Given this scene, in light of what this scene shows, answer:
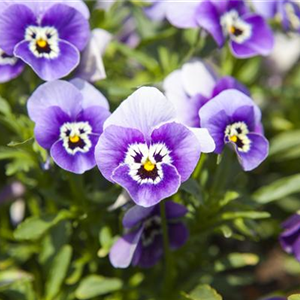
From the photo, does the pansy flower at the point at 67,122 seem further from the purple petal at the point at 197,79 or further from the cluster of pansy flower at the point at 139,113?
the purple petal at the point at 197,79

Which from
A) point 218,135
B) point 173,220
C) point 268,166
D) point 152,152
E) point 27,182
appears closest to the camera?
point 152,152

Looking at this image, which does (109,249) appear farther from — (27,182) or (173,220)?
(27,182)

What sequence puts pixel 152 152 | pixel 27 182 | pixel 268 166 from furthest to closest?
pixel 268 166
pixel 27 182
pixel 152 152

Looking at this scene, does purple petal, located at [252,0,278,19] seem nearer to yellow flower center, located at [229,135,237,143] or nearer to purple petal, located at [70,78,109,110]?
yellow flower center, located at [229,135,237,143]

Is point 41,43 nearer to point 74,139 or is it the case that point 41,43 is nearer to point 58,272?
point 74,139

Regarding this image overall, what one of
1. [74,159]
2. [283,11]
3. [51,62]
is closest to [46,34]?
[51,62]

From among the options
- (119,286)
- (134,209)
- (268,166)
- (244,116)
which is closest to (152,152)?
(134,209)

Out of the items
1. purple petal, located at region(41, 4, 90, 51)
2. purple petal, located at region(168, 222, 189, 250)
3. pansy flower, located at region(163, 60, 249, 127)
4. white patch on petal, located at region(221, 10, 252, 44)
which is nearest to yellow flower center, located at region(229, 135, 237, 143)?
pansy flower, located at region(163, 60, 249, 127)

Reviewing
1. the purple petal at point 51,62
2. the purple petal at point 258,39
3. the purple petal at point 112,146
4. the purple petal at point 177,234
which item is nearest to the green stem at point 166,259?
the purple petal at point 177,234
